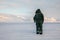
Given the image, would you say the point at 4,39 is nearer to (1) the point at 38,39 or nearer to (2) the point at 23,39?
(2) the point at 23,39

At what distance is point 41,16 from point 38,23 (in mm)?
291

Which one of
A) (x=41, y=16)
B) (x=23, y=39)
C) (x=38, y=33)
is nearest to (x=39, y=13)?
(x=41, y=16)

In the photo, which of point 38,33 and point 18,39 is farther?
point 38,33

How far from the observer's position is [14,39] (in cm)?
726

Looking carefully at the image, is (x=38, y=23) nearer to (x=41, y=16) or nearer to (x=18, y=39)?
(x=41, y=16)

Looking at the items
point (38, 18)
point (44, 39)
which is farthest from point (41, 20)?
point (44, 39)

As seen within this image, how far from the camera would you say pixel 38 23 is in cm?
838

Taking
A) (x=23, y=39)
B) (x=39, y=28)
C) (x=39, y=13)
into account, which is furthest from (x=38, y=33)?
(x=23, y=39)

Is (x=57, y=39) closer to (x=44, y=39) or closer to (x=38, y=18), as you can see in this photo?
(x=44, y=39)

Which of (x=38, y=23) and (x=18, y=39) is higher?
(x=38, y=23)

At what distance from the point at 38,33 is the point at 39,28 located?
202 millimetres

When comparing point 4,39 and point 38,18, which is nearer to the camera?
point 4,39

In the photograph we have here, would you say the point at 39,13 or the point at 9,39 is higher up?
the point at 39,13

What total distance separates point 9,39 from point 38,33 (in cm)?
151
